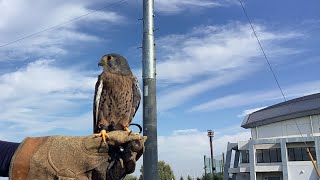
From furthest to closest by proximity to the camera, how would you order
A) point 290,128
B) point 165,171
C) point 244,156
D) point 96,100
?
point 165,171
point 290,128
point 244,156
point 96,100

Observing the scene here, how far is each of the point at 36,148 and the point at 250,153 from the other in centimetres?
3043

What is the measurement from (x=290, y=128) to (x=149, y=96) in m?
29.8

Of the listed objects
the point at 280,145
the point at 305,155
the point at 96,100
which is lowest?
the point at 96,100

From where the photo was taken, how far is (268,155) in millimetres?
31344

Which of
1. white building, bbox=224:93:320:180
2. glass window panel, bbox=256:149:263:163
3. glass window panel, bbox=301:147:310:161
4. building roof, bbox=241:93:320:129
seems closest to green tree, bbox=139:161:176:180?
white building, bbox=224:93:320:180

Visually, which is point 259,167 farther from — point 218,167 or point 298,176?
point 218,167

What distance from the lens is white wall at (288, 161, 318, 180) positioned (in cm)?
2898

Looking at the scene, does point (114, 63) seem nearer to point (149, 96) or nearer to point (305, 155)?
point (149, 96)

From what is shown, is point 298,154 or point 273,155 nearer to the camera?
point 298,154

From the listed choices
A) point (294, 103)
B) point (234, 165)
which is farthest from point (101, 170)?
point (294, 103)

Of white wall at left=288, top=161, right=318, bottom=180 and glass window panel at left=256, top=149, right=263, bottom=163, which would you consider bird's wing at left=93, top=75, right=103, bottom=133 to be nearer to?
white wall at left=288, top=161, right=318, bottom=180

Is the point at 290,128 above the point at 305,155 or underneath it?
above

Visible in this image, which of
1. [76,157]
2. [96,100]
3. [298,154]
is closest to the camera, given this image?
[76,157]

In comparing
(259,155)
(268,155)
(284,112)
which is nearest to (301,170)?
(268,155)
